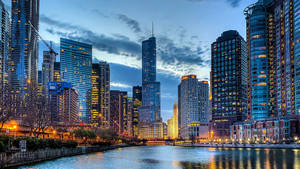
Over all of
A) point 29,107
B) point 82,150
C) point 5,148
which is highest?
point 29,107

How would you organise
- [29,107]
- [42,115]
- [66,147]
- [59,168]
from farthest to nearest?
[42,115] → [66,147] → [29,107] → [59,168]

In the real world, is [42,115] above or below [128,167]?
above

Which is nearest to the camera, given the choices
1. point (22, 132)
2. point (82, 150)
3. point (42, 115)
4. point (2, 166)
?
point (2, 166)

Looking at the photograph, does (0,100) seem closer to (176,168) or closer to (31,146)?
(31,146)

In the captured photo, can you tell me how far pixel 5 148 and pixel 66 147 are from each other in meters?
65.0

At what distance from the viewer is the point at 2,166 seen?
65938 mm

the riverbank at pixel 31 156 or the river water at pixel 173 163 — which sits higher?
the riverbank at pixel 31 156

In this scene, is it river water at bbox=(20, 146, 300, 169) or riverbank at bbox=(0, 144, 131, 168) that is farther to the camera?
river water at bbox=(20, 146, 300, 169)

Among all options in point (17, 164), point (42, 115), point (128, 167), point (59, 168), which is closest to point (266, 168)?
point (128, 167)

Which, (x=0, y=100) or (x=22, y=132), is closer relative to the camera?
(x=0, y=100)

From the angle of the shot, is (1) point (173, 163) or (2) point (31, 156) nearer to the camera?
(2) point (31, 156)

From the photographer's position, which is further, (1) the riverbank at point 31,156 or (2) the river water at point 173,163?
(2) the river water at point 173,163

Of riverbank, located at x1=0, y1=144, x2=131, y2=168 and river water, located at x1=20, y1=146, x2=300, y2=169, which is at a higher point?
riverbank, located at x1=0, y1=144, x2=131, y2=168

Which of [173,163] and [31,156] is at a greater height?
[31,156]
